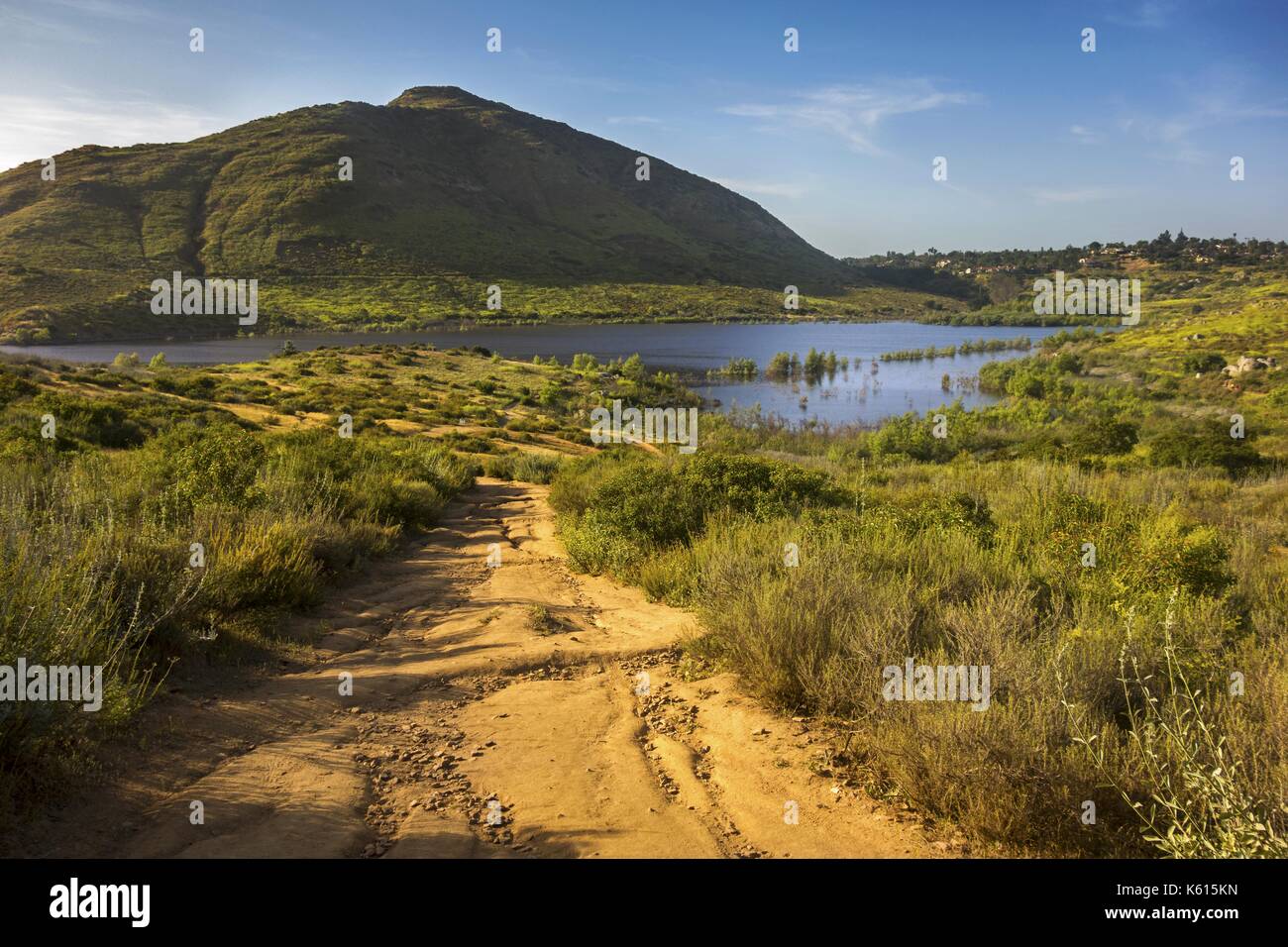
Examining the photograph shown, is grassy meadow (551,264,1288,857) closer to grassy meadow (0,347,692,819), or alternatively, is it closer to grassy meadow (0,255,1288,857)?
grassy meadow (0,255,1288,857)

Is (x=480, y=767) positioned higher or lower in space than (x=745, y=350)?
lower

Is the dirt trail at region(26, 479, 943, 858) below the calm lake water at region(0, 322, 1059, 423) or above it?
below

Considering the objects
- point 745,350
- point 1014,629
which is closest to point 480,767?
point 1014,629

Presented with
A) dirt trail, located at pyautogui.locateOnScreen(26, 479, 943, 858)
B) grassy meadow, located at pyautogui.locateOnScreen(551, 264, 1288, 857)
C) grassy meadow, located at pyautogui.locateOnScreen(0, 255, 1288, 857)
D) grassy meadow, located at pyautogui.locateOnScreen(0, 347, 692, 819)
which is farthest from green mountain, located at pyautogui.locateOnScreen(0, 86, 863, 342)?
dirt trail, located at pyautogui.locateOnScreen(26, 479, 943, 858)

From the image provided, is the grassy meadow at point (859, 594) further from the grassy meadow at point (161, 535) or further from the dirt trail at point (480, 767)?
the dirt trail at point (480, 767)

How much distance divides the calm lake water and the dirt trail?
34.3 meters

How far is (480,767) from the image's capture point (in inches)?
154

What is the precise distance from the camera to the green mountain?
79.5 meters

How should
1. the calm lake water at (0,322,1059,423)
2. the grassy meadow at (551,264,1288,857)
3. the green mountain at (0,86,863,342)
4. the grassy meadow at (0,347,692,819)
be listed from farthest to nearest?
the green mountain at (0,86,863,342) → the calm lake water at (0,322,1059,423) → the grassy meadow at (0,347,692,819) → the grassy meadow at (551,264,1288,857)

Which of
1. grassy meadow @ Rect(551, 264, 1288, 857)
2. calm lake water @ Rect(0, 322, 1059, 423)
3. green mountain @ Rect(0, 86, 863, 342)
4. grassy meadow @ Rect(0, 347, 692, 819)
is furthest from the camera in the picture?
green mountain @ Rect(0, 86, 863, 342)

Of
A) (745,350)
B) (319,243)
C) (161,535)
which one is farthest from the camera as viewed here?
(319,243)

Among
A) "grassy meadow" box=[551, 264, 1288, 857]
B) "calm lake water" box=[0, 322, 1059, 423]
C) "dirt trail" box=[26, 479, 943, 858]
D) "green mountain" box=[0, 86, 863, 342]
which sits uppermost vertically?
"green mountain" box=[0, 86, 863, 342]

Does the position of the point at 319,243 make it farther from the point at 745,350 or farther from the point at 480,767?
the point at 480,767

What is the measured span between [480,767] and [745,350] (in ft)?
248
